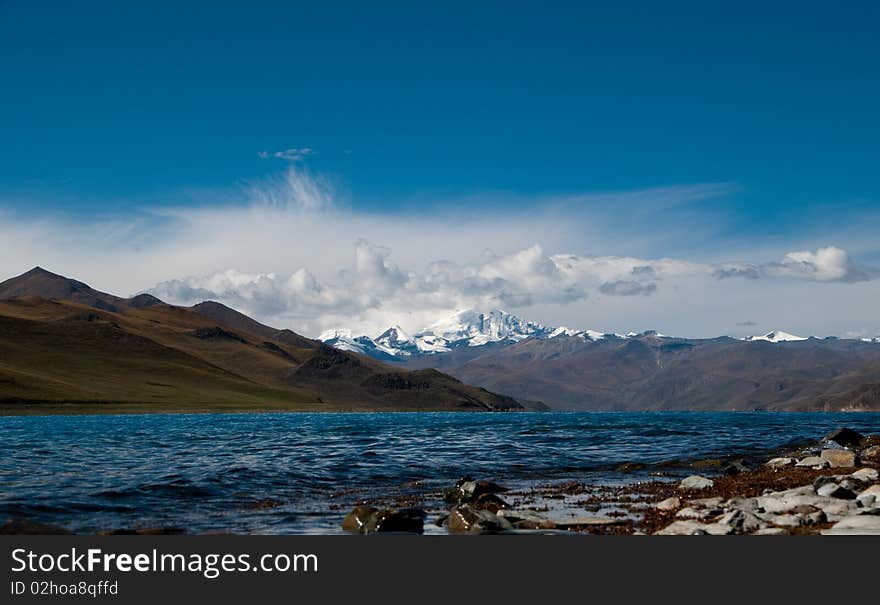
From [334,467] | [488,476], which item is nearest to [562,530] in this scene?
[488,476]

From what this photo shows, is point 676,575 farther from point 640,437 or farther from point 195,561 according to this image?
point 640,437

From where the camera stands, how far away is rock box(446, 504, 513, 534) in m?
24.0

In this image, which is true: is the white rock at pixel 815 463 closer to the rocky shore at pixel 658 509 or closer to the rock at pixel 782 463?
the rock at pixel 782 463

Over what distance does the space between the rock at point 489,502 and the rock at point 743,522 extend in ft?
30.8

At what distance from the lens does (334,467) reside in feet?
156

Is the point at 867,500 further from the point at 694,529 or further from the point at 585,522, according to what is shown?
the point at 585,522

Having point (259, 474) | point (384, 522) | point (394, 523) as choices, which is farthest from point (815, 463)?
point (259, 474)

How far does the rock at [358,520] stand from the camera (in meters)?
25.2

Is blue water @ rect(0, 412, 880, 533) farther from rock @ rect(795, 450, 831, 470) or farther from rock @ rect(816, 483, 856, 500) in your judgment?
rock @ rect(816, 483, 856, 500)

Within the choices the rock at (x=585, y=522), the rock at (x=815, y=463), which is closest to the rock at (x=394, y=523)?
the rock at (x=585, y=522)

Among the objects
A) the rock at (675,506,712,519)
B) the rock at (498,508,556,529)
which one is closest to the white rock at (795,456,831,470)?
the rock at (675,506,712,519)

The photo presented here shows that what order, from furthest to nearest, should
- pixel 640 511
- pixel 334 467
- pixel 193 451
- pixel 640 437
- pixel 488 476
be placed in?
pixel 640 437
pixel 193 451
pixel 334 467
pixel 488 476
pixel 640 511

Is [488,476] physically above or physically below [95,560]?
below

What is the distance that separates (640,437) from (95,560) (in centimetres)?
7550
